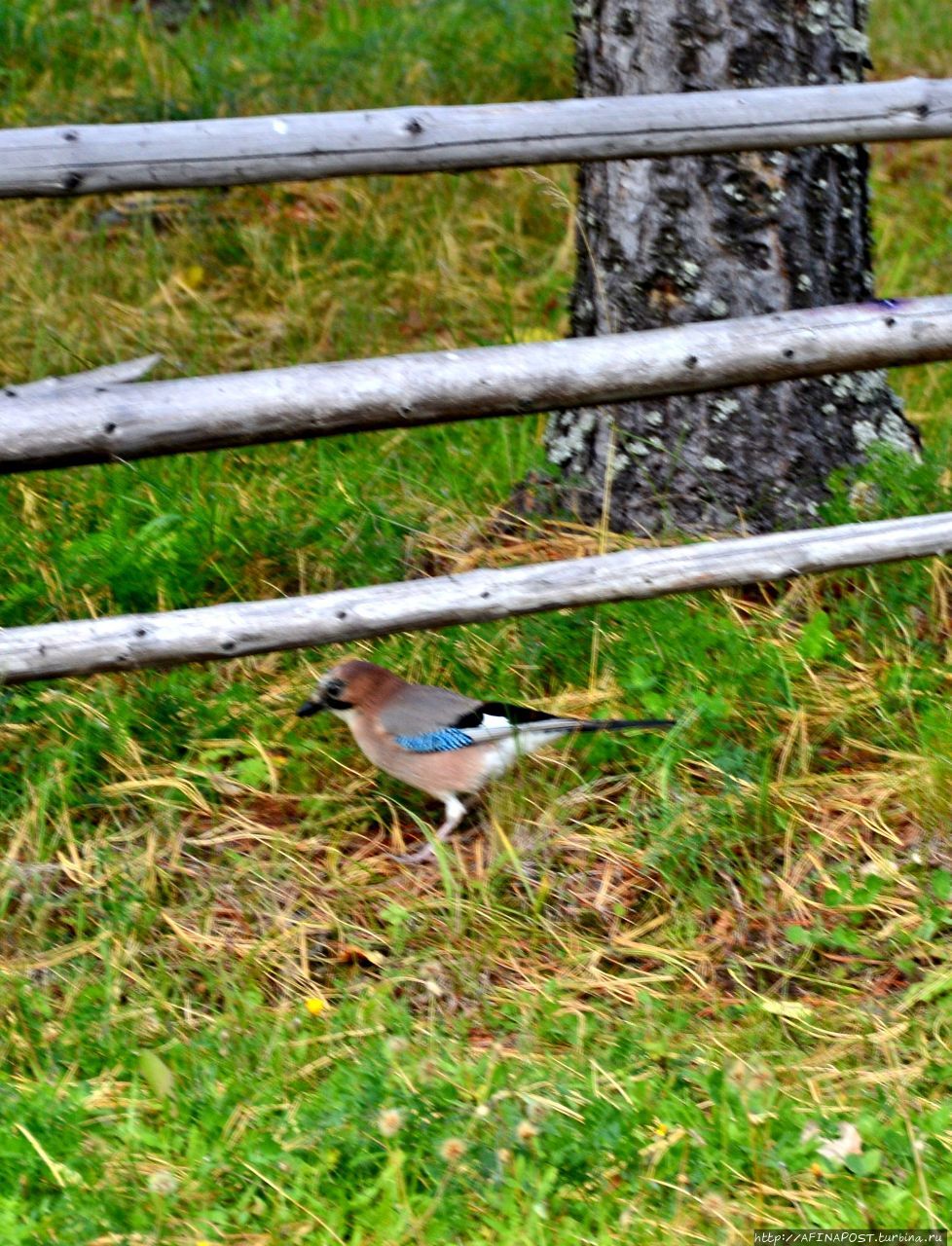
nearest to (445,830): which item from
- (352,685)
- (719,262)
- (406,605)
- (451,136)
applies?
(352,685)

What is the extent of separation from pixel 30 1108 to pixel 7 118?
5305mm

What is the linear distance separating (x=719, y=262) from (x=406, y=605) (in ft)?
5.35

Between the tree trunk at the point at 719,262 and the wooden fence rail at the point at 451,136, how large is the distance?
640 millimetres

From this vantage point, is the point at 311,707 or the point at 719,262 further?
the point at 719,262

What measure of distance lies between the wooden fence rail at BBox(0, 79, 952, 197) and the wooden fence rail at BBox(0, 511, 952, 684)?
997 millimetres

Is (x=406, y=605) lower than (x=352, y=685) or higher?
higher

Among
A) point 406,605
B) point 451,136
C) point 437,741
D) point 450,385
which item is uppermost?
point 451,136

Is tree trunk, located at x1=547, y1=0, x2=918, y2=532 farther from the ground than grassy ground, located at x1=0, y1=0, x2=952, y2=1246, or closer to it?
farther from the ground

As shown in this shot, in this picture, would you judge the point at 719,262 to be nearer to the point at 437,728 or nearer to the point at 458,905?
the point at 437,728

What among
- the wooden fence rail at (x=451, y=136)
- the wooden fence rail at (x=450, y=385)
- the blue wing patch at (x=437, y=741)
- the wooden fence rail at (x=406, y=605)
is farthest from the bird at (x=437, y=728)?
the wooden fence rail at (x=451, y=136)

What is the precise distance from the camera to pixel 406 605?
3.71 m

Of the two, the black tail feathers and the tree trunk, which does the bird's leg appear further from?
the tree trunk

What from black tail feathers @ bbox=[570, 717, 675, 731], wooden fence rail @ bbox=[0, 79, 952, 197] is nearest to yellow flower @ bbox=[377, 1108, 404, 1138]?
black tail feathers @ bbox=[570, 717, 675, 731]

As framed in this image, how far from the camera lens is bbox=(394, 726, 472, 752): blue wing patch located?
3785 millimetres
